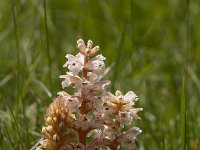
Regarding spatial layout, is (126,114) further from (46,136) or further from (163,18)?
(163,18)

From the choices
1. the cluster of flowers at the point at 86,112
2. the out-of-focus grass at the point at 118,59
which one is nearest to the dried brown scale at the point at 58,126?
the cluster of flowers at the point at 86,112

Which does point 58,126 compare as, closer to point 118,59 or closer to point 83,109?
point 83,109

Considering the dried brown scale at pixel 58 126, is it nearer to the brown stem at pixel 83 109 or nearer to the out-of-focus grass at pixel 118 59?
the brown stem at pixel 83 109

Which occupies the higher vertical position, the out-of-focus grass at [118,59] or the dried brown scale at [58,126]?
the out-of-focus grass at [118,59]

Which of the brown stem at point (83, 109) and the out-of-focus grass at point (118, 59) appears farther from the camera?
the out-of-focus grass at point (118, 59)

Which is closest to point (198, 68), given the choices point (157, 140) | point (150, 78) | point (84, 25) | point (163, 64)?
point (163, 64)
